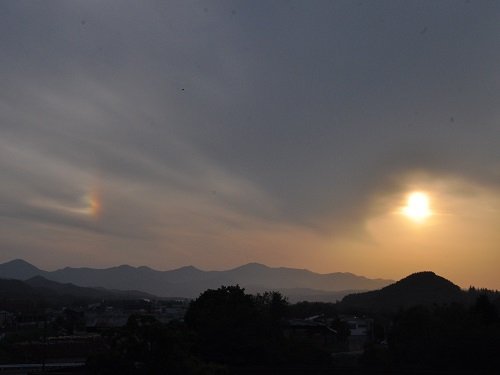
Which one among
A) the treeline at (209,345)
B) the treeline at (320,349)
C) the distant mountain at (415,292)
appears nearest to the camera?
the treeline at (209,345)

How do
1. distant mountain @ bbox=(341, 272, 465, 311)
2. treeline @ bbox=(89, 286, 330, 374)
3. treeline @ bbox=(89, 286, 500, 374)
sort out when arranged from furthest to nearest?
distant mountain @ bbox=(341, 272, 465, 311) → treeline @ bbox=(89, 286, 500, 374) → treeline @ bbox=(89, 286, 330, 374)

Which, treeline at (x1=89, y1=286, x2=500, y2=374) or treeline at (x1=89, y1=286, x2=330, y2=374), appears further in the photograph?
treeline at (x1=89, y1=286, x2=500, y2=374)

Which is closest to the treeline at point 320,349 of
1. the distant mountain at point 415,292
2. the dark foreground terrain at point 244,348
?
the dark foreground terrain at point 244,348

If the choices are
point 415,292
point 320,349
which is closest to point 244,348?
point 320,349

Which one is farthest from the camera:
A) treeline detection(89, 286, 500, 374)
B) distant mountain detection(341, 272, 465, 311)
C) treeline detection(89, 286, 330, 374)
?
distant mountain detection(341, 272, 465, 311)

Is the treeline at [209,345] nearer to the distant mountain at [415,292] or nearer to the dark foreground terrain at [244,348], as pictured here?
the dark foreground terrain at [244,348]

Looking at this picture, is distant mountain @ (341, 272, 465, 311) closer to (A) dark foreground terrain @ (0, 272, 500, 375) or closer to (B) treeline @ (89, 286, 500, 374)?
(B) treeline @ (89, 286, 500, 374)

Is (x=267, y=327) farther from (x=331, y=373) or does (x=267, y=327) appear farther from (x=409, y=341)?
(x=409, y=341)

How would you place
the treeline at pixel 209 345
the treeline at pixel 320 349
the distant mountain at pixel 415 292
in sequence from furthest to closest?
the distant mountain at pixel 415 292 → the treeline at pixel 320 349 → the treeline at pixel 209 345

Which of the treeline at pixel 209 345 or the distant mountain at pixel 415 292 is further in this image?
the distant mountain at pixel 415 292

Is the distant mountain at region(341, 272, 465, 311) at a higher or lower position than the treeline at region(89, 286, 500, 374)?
higher

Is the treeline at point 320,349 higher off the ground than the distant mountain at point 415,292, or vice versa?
the distant mountain at point 415,292

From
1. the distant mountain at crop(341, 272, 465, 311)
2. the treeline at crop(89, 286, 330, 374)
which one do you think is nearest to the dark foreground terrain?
the treeline at crop(89, 286, 330, 374)
